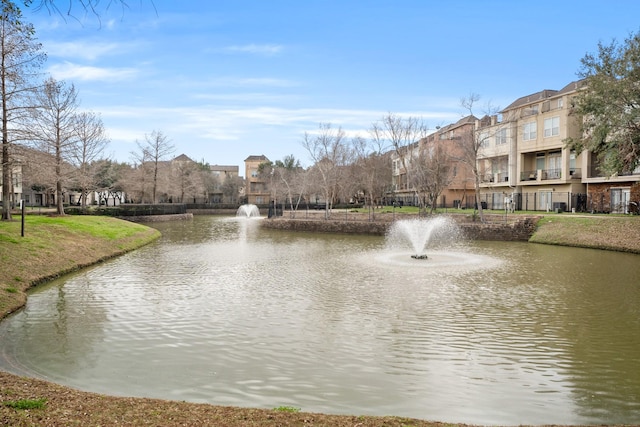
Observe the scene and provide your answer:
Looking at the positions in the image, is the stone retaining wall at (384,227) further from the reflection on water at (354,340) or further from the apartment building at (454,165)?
the apartment building at (454,165)

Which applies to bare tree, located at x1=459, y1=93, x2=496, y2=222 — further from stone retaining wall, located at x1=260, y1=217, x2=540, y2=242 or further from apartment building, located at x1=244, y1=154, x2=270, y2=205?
apartment building, located at x1=244, y1=154, x2=270, y2=205

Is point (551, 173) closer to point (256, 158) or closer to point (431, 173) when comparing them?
point (431, 173)

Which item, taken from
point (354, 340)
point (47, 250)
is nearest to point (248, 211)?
point (47, 250)

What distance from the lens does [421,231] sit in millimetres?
37688

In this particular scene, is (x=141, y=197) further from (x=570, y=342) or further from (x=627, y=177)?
(x=570, y=342)

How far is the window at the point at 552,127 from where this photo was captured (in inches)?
1939

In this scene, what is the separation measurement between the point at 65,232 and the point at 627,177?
45178 mm

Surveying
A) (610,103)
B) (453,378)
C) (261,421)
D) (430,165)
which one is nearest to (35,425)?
(261,421)

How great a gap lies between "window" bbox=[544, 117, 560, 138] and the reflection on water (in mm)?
32371

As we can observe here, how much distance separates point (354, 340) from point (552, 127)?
47.4m

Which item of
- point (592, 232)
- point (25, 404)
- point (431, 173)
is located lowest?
point (25, 404)

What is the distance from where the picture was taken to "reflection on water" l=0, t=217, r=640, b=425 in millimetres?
7754

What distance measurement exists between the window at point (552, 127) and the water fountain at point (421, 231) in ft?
54.3

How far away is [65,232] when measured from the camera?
27188 mm
